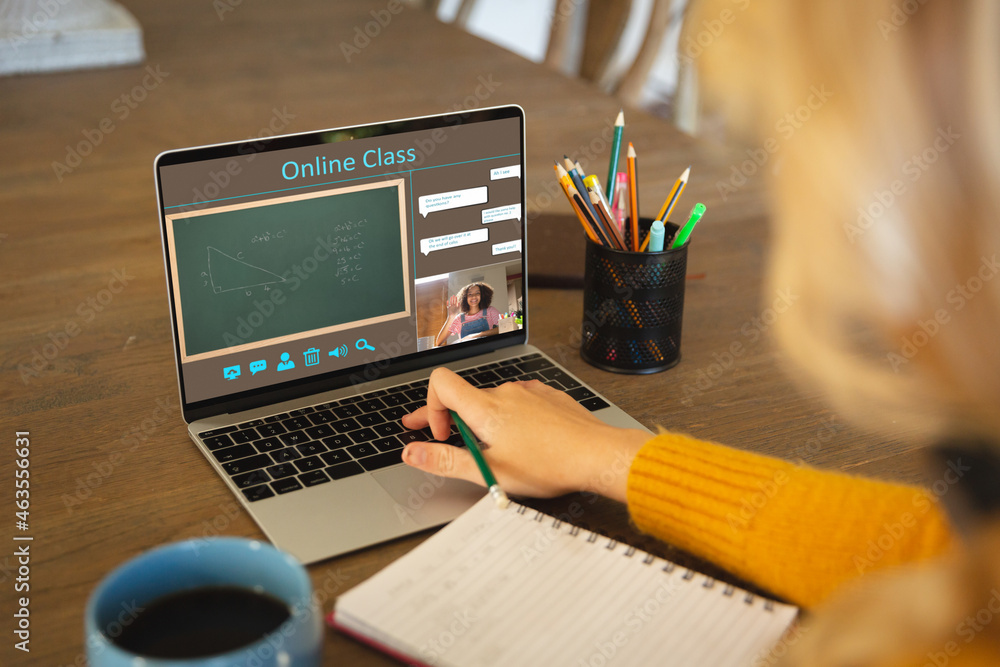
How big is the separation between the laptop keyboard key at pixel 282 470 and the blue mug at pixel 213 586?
24 cm

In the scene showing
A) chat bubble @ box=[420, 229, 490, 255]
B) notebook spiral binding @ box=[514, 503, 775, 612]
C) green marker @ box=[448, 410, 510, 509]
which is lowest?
notebook spiral binding @ box=[514, 503, 775, 612]

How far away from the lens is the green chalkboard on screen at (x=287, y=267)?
2.70 ft

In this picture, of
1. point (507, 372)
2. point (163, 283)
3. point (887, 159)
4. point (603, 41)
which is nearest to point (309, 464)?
point (507, 372)

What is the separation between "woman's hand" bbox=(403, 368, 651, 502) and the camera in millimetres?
735

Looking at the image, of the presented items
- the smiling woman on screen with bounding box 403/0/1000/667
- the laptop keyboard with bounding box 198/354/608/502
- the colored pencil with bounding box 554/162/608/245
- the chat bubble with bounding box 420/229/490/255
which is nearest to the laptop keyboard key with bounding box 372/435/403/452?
the laptop keyboard with bounding box 198/354/608/502

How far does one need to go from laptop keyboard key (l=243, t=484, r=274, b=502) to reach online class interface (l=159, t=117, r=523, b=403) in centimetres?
14

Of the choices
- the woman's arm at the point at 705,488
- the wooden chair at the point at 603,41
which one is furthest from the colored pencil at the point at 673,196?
the wooden chair at the point at 603,41

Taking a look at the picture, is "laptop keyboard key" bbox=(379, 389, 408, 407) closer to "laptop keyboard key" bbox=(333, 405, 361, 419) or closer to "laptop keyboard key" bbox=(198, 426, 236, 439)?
"laptop keyboard key" bbox=(333, 405, 361, 419)

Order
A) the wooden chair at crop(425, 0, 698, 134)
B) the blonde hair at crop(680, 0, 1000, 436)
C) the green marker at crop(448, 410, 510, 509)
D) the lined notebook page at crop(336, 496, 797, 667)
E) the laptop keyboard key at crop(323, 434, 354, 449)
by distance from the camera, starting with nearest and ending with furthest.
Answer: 1. the blonde hair at crop(680, 0, 1000, 436)
2. the lined notebook page at crop(336, 496, 797, 667)
3. the green marker at crop(448, 410, 510, 509)
4. the laptop keyboard key at crop(323, 434, 354, 449)
5. the wooden chair at crop(425, 0, 698, 134)

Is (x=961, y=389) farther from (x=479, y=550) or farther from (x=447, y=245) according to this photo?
(x=447, y=245)

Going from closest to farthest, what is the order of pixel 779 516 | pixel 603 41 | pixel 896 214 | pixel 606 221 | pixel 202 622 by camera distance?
pixel 896 214
pixel 202 622
pixel 779 516
pixel 606 221
pixel 603 41

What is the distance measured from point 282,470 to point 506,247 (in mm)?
356

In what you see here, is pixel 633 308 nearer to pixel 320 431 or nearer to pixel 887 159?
pixel 320 431

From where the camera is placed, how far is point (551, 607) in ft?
2.00
